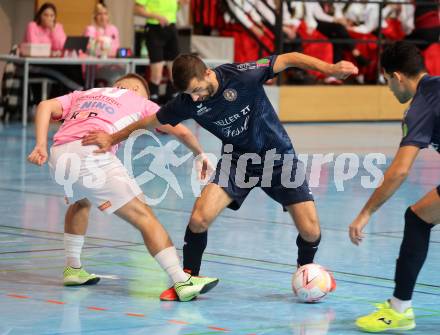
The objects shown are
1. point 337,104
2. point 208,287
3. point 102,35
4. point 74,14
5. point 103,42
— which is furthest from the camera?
point 337,104

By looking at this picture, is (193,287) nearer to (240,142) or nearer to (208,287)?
(208,287)

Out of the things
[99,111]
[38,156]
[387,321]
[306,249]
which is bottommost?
[387,321]

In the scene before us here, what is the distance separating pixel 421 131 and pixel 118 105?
7.78 feet

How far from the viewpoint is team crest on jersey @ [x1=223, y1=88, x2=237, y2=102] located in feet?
23.9

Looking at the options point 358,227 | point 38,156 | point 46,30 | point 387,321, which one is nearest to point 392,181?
point 358,227

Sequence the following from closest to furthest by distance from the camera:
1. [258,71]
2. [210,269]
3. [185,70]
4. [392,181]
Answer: [392,181] < [185,70] < [258,71] < [210,269]

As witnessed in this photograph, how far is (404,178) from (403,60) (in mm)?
670

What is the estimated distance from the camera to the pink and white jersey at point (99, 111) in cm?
749

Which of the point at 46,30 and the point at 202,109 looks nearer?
the point at 202,109

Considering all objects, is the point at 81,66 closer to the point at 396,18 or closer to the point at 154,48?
the point at 154,48

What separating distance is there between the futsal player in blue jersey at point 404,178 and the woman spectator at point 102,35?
1369 centimetres

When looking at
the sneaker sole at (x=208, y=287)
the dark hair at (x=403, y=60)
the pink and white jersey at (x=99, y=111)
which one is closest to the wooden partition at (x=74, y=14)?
the pink and white jersey at (x=99, y=111)

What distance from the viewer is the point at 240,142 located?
746 centimetres

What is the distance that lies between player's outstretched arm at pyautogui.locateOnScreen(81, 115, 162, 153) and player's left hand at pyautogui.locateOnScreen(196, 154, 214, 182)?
0.43 meters
